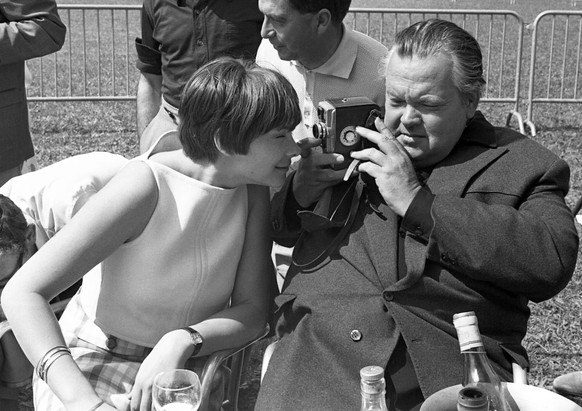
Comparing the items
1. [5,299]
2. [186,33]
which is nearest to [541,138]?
[186,33]

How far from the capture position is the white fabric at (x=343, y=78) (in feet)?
11.6

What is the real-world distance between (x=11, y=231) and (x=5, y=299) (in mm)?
474

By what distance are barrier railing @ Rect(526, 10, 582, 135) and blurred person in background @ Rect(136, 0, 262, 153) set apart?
559cm

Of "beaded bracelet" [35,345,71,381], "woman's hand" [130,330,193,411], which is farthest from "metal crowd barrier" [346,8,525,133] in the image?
"beaded bracelet" [35,345,71,381]

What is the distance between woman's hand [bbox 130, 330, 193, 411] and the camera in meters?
2.61

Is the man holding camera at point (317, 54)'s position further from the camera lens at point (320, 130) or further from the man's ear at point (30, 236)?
the man's ear at point (30, 236)

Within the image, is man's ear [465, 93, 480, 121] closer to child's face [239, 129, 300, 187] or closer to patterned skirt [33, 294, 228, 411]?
child's face [239, 129, 300, 187]

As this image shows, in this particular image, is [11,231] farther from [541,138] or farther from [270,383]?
[541,138]

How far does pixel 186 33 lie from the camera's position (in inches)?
179

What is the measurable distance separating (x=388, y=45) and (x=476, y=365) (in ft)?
41.9

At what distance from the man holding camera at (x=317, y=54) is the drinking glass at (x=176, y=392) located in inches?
53.1

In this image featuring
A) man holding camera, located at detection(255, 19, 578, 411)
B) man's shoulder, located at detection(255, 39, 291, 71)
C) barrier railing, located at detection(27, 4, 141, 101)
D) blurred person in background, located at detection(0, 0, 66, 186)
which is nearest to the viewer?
man holding camera, located at detection(255, 19, 578, 411)

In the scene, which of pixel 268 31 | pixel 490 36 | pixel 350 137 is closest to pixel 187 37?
pixel 268 31

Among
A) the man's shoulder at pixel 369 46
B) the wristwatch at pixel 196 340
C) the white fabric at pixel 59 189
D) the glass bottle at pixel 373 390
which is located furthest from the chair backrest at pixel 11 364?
the man's shoulder at pixel 369 46
